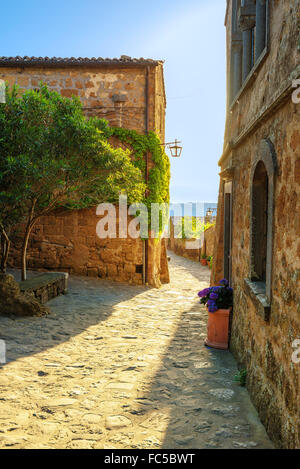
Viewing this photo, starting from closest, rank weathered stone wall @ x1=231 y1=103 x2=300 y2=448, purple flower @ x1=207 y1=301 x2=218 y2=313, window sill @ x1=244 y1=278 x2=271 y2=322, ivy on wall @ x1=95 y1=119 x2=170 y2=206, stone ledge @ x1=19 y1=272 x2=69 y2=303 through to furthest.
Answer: weathered stone wall @ x1=231 y1=103 x2=300 y2=448
window sill @ x1=244 y1=278 x2=271 y2=322
purple flower @ x1=207 y1=301 x2=218 y2=313
stone ledge @ x1=19 y1=272 x2=69 y2=303
ivy on wall @ x1=95 y1=119 x2=170 y2=206

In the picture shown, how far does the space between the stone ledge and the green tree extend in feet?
1.88

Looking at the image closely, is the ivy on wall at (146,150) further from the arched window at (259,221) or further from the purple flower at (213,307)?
the arched window at (259,221)

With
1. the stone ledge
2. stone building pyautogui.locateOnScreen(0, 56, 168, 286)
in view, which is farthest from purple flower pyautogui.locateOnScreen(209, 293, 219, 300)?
stone building pyautogui.locateOnScreen(0, 56, 168, 286)

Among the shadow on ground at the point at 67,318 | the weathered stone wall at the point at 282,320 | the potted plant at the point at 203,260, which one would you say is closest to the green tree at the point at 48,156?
the shadow on ground at the point at 67,318

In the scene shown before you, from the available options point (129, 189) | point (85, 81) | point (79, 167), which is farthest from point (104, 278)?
point (85, 81)

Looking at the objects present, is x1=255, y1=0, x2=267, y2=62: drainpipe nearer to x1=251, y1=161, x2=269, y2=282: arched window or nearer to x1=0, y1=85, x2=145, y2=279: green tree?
x1=251, y1=161, x2=269, y2=282: arched window

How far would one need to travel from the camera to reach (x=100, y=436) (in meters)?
2.92

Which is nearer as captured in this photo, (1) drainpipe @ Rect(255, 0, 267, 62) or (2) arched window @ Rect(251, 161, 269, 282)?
(1) drainpipe @ Rect(255, 0, 267, 62)

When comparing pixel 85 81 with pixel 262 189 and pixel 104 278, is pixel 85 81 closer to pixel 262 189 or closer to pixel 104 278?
pixel 104 278

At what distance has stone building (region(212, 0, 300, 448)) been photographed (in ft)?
8.52

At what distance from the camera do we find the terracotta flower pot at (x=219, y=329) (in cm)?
555

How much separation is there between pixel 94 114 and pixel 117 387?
902 centimetres

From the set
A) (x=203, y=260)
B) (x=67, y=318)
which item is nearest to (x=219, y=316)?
(x=67, y=318)

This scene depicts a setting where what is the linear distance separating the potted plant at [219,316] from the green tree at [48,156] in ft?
11.9
